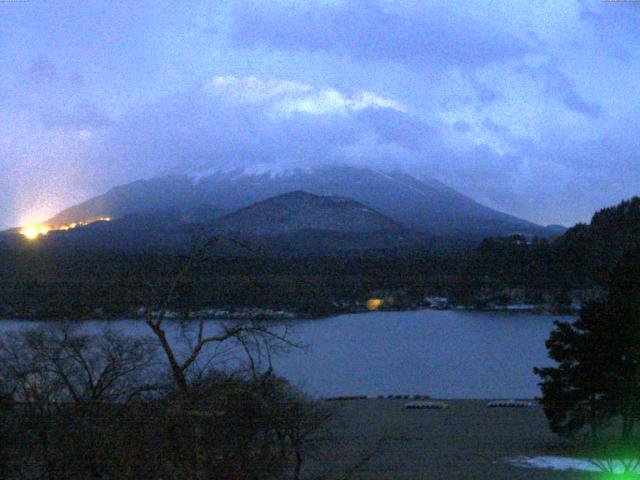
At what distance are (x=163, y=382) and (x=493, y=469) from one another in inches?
210

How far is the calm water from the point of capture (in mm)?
16812

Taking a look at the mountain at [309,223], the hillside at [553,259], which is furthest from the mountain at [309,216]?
the hillside at [553,259]

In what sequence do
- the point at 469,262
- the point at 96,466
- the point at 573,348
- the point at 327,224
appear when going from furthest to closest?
the point at 327,224 < the point at 469,262 < the point at 573,348 < the point at 96,466

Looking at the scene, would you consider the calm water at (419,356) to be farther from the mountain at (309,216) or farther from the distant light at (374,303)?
the mountain at (309,216)

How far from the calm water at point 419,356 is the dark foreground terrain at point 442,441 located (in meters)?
1.63

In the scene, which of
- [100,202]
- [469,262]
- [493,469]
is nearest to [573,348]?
[493,469]

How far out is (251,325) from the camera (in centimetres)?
323

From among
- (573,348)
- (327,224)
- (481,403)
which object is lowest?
(481,403)

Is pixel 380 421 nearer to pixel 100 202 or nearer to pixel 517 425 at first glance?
pixel 517 425

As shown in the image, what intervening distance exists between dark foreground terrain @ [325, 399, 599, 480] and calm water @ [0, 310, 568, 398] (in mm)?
1629

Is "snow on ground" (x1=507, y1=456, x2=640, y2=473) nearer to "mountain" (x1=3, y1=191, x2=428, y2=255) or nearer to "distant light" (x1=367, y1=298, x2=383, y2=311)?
"mountain" (x1=3, y1=191, x2=428, y2=255)

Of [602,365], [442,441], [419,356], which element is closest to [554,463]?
[602,365]

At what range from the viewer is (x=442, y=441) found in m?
9.89

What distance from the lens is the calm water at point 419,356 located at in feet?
55.2
